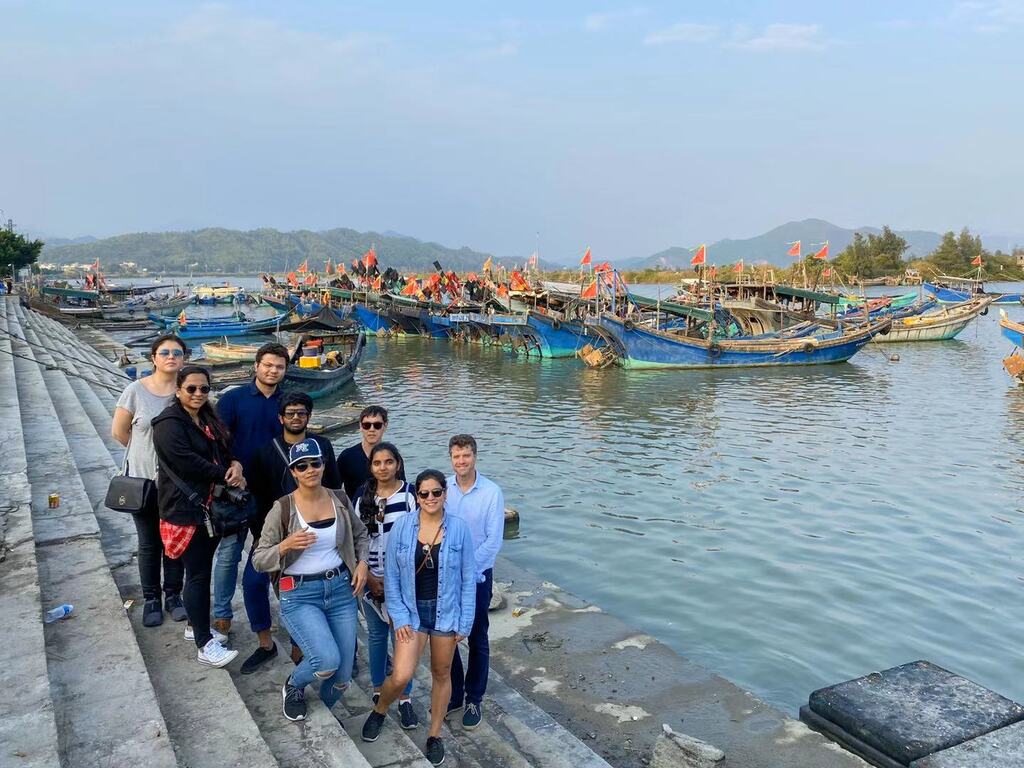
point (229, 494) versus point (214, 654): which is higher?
point (229, 494)

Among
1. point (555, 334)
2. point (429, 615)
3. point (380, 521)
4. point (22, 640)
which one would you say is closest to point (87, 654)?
point (22, 640)

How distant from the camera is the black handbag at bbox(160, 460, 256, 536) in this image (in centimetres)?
386

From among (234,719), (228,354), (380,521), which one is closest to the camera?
(234,719)

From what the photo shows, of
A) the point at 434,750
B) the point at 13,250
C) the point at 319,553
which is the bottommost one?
the point at 434,750

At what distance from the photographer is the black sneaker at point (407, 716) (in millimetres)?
4023

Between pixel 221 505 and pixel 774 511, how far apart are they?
8.31 metres

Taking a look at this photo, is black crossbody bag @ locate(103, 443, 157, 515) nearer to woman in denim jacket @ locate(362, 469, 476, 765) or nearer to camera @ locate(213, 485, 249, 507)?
camera @ locate(213, 485, 249, 507)

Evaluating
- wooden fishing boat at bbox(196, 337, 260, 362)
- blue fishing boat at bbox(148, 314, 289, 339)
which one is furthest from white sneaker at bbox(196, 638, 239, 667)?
blue fishing boat at bbox(148, 314, 289, 339)

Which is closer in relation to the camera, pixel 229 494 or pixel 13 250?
pixel 229 494

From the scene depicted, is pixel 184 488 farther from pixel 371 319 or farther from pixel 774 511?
pixel 371 319

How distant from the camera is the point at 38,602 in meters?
4.17

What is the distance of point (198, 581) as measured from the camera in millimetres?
3916

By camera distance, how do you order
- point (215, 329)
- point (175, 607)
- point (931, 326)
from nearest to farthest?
1. point (175, 607)
2. point (931, 326)
3. point (215, 329)

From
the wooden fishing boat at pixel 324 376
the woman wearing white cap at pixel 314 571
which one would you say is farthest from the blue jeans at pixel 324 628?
the wooden fishing boat at pixel 324 376
